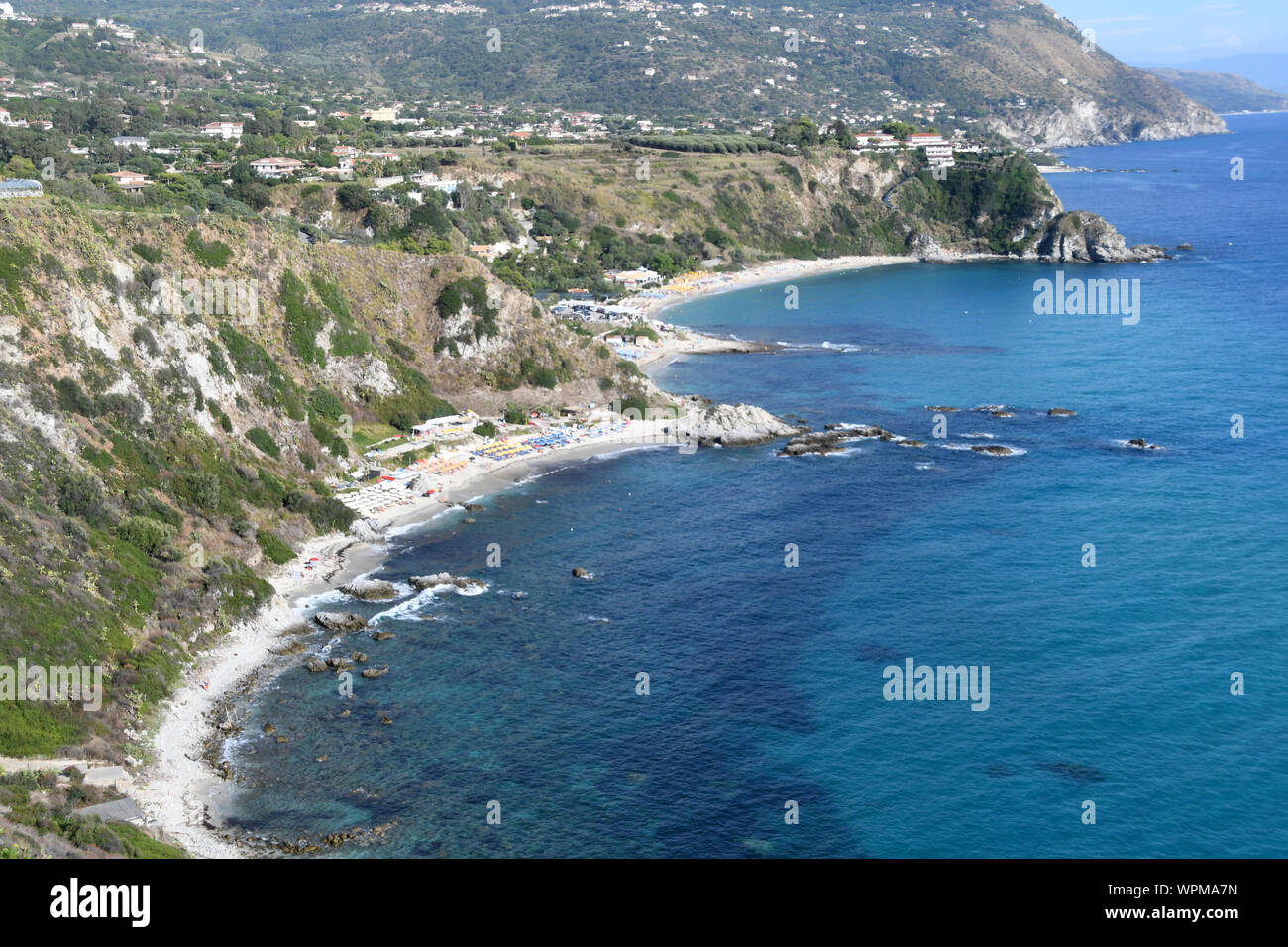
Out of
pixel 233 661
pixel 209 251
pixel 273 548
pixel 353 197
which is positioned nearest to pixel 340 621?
pixel 233 661

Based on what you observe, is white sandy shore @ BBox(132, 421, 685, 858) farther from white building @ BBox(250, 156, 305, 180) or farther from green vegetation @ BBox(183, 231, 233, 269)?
white building @ BBox(250, 156, 305, 180)

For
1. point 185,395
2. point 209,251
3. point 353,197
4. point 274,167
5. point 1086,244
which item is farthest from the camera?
point 1086,244

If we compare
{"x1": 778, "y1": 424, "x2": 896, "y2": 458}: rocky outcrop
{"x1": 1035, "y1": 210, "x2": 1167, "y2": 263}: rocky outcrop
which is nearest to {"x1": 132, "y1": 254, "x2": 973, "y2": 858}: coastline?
{"x1": 778, "y1": 424, "x2": 896, "y2": 458}: rocky outcrop

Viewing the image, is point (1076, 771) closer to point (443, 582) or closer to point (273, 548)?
point (443, 582)

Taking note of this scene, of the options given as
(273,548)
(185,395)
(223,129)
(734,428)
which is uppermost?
(223,129)

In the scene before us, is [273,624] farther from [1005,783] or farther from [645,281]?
[645,281]

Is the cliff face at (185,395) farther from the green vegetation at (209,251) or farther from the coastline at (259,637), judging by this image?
the coastline at (259,637)

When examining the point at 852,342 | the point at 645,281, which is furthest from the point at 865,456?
the point at 645,281
